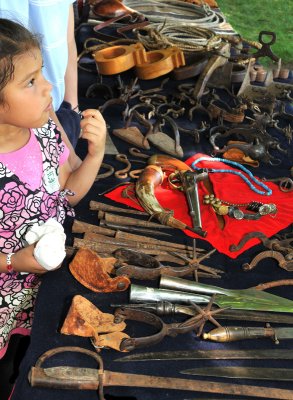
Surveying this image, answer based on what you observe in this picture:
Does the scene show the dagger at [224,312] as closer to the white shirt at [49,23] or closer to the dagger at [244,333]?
the dagger at [244,333]

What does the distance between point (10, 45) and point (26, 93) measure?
157 mm

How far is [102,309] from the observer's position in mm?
1820

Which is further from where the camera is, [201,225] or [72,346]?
[201,225]

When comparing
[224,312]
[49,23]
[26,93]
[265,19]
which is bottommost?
[265,19]

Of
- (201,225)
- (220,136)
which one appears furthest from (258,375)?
(220,136)

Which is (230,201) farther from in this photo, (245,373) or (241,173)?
(245,373)

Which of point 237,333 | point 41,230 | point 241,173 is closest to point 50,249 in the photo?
point 41,230

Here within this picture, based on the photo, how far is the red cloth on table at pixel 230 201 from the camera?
2.34 m

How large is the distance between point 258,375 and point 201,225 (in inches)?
36.2

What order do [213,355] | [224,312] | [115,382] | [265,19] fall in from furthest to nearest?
[265,19] → [224,312] → [213,355] → [115,382]

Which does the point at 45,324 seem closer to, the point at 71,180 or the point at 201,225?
the point at 71,180

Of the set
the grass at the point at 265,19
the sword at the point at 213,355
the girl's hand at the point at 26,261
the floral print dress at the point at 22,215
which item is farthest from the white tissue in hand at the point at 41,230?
the grass at the point at 265,19

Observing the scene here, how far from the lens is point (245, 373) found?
5.29 feet

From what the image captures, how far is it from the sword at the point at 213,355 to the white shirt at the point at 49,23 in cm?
157
